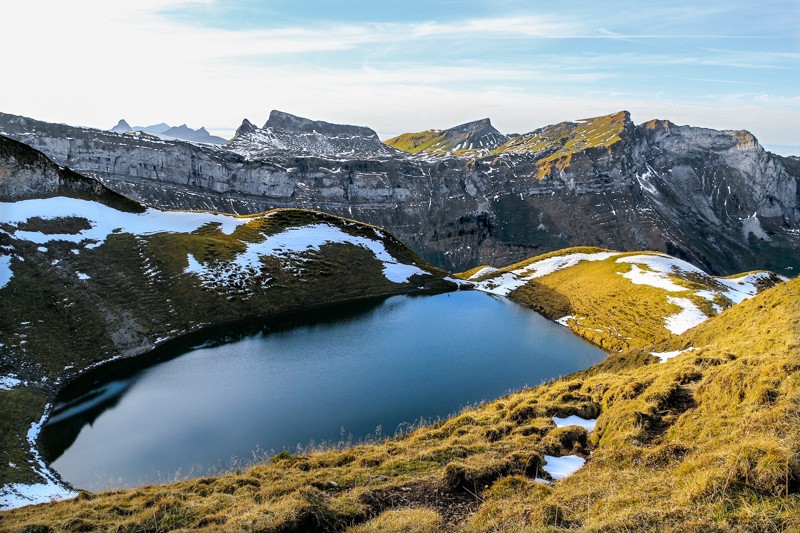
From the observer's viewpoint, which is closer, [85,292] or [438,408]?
[438,408]

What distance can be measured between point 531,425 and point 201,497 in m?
13.9

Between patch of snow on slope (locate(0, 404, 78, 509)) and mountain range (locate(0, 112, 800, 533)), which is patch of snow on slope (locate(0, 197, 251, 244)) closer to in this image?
mountain range (locate(0, 112, 800, 533))

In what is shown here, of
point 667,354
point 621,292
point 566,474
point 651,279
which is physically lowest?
point 667,354

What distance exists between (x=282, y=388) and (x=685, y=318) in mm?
53636

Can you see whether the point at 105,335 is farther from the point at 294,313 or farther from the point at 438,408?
the point at 438,408

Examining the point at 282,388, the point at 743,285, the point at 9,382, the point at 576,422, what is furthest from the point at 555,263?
the point at 9,382

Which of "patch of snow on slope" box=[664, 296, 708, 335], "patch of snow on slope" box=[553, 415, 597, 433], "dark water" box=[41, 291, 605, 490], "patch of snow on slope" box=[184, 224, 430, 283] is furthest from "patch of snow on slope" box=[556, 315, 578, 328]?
"patch of snow on slope" box=[553, 415, 597, 433]

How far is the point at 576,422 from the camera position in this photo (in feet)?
70.5

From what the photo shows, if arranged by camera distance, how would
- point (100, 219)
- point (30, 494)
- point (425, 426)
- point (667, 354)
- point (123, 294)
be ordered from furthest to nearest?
1. point (100, 219)
2. point (123, 294)
3. point (667, 354)
4. point (425, 426)
5. point (30, 494)

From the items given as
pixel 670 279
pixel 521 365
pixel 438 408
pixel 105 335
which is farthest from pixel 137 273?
pixel 670 279

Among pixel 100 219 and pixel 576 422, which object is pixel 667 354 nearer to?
pixel 576 422

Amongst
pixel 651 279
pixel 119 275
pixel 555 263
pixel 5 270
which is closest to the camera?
pixel 5 270

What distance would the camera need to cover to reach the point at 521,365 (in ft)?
176

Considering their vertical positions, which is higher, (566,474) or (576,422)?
(566,474)
